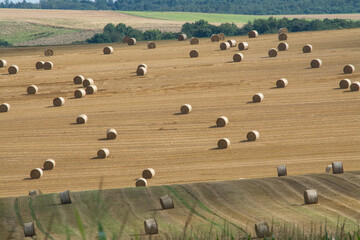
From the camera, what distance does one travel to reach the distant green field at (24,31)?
109 meters

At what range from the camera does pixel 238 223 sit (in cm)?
698

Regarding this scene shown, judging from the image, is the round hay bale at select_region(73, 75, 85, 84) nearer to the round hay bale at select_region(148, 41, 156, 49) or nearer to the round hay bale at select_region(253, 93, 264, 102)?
the round hay bale at select_region(148, 41, 156, 49)

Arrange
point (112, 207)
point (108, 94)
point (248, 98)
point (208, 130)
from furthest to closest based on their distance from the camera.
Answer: point (108, 94)
point (248, 98)
point (208, 130)
point (112, 207)

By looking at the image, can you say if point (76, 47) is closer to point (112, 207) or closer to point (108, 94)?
point (108, 94)

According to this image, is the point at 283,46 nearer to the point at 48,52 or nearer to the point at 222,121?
the point at 222,121

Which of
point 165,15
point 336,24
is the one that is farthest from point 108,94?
point 165,15

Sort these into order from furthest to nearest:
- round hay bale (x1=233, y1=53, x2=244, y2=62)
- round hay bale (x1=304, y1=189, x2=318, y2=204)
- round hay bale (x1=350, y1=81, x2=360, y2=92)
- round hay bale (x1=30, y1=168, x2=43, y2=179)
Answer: round hay bale (x1=233, y1=53, x2=244, y2=62)
round hay bale (x1=350, y1=81, x2=360, y2=92)
round hay bale (x1=30, y1=168, x2=43, y2=179)
round hay bale (x1=304, y1=189, x2=318, y2=204)

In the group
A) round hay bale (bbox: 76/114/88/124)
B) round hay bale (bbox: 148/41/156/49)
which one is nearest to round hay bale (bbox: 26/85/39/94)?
round hay bale (bbox: 76/114/88/124)

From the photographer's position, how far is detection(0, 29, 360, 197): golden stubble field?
1580 cm

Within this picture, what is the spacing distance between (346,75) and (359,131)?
478cm

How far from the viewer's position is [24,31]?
116375mm

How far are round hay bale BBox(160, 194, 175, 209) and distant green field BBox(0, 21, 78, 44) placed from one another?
3927 inches

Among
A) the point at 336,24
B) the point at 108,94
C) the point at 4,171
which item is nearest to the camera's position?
the point at 4,171

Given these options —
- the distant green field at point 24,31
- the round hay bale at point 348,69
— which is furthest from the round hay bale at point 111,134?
the distant green field at point 24,31
